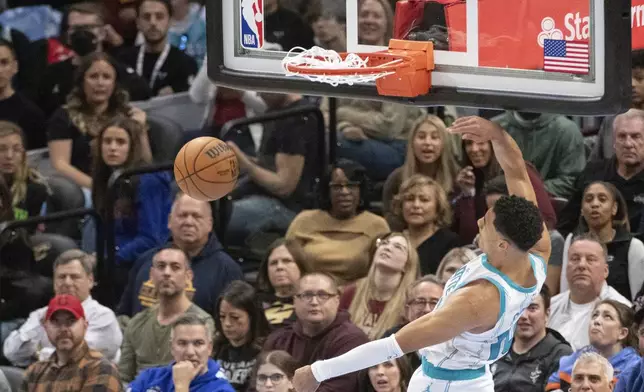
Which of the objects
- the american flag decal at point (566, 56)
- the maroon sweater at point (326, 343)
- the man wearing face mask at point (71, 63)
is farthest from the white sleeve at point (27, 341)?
the american flag decal at point (566, 56)

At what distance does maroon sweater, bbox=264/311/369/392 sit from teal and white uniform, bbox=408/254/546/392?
4.54ft

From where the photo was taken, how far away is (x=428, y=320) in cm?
766

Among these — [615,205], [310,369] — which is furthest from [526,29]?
[615,205]

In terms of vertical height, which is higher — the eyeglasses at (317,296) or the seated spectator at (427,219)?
the seated spectator at (427,219)

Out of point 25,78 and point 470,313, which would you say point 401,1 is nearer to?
point 470,313

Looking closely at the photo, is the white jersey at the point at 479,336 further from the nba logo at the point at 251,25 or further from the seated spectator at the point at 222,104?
the seated spectator at the point at 222,104

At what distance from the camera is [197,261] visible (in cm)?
1101

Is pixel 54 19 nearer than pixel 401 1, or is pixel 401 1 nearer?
pixel 401 1

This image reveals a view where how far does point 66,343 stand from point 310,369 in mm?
2783

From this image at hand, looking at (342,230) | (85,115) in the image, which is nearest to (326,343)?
(342,230)

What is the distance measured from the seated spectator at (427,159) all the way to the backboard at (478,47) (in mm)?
1892

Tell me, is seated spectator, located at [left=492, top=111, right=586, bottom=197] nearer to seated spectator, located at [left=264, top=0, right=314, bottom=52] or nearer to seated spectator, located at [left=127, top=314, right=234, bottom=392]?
seated spectator, located at [left=264, top=0, right=314, bottom=52]

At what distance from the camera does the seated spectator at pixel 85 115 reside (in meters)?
12.3

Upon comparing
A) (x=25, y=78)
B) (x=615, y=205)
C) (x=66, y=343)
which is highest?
(x=25, y=78)
